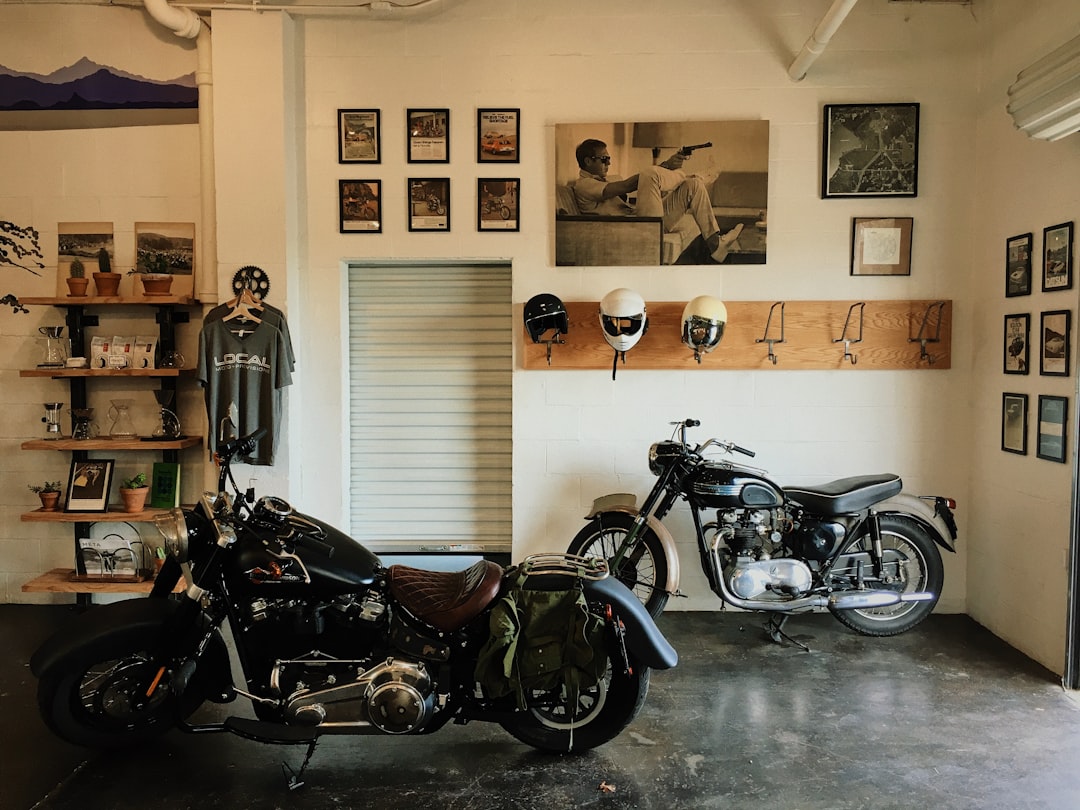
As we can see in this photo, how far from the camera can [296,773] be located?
2.73m

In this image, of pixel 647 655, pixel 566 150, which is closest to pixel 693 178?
pixel 566 150

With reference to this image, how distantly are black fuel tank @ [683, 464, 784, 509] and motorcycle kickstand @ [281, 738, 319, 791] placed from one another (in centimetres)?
219

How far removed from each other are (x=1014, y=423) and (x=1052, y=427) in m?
0.33

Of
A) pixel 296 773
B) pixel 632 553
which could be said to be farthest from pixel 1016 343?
pixel 296 773

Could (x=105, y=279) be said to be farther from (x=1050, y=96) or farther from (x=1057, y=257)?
(x=1057, y=257)

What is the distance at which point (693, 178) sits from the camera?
14.2 feet

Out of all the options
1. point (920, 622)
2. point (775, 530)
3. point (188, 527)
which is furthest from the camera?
point (920, 622)

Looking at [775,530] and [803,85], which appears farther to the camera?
[803,85]

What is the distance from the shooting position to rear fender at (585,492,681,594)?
3.90 metres

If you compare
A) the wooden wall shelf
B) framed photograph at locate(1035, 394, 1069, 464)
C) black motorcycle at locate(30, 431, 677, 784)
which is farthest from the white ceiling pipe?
black motorcycle at locate(30, 431, 677, 784)

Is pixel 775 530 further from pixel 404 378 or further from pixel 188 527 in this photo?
pixel 188 527

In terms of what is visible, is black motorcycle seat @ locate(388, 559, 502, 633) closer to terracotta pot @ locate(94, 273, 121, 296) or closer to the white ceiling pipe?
terracotta pot @ locate(94, 273, 121, 296)

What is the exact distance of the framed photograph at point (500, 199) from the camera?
4.39m

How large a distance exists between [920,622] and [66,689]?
420cm
